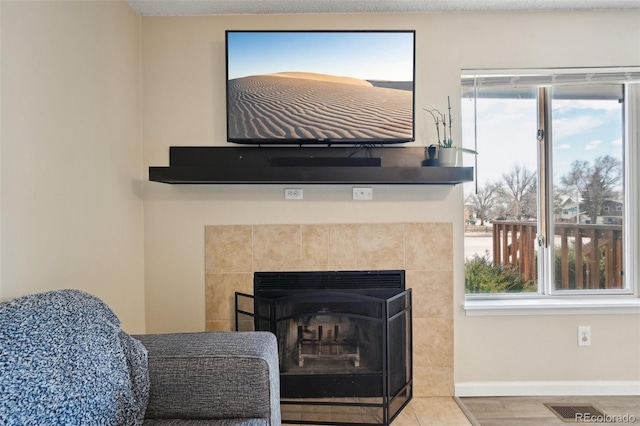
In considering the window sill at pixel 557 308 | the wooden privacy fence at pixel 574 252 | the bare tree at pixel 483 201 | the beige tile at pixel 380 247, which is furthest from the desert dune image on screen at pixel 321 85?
the window sill at pixel 557 308

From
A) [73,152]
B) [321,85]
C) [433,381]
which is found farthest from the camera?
[433,381]

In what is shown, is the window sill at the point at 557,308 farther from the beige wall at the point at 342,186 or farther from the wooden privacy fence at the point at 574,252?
the wooden privacy fence at the point at 574,252

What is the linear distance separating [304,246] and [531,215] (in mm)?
1555

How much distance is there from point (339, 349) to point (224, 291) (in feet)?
2.63

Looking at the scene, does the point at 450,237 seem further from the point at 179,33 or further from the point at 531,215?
the point at 179,33

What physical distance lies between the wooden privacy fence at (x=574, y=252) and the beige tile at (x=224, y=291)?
1.72 metres

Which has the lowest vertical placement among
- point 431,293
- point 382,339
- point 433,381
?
point 433,381

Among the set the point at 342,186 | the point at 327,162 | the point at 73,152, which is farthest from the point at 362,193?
the point at 73,152

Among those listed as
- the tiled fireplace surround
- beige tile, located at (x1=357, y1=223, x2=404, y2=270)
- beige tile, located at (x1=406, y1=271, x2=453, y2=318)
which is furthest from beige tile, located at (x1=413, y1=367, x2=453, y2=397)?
beige tile, located at (x1=357, y1=223, x2=404, y2=270)

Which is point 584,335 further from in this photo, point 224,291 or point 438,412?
point 224,291

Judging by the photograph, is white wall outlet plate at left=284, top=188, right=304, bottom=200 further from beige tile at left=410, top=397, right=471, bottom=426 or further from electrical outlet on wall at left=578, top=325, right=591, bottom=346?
electrical outlet on wall at left=578, top=325, right=591, bottom=346

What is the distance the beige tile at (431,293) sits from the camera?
2457 mm

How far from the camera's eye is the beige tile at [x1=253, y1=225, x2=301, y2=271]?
8.08ft

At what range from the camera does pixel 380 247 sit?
8.10ft
